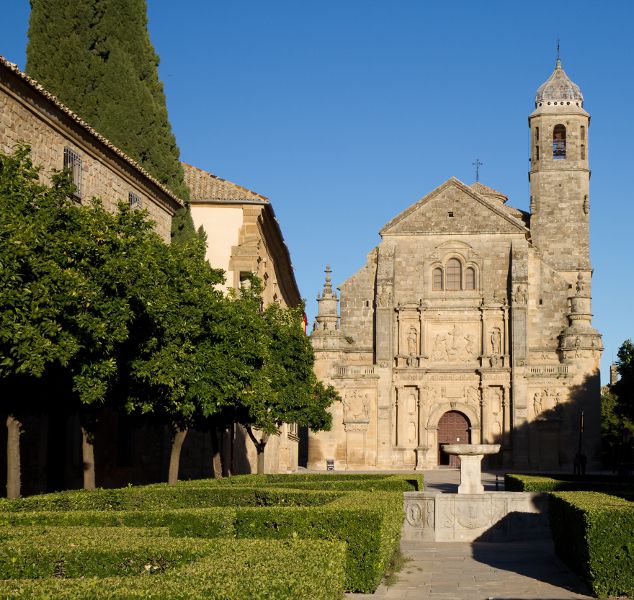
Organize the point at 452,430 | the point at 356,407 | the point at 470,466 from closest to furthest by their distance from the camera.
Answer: the point at 470,466
the point at 356,407
the point at 452,430

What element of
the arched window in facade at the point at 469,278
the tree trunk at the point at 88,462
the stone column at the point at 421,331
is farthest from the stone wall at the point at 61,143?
the arched window in facade at the point at 469,278

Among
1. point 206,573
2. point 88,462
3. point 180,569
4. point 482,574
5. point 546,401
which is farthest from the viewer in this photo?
point 546,401

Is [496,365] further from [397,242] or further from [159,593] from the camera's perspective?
[159,593]

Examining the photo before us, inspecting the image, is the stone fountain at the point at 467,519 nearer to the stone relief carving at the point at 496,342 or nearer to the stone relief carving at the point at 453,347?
the stone relief carving at the point at 496,342

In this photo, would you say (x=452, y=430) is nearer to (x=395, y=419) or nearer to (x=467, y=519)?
(x=395, y=419)

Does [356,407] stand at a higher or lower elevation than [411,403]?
lower

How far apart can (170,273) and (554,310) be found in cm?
4257

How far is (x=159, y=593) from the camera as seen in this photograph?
813cm

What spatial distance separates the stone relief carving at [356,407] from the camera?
63.1m

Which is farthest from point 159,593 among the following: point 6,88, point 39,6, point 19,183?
point 39,6

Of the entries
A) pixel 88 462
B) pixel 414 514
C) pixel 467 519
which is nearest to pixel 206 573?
pixel 88 462

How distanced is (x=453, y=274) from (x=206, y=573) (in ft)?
186

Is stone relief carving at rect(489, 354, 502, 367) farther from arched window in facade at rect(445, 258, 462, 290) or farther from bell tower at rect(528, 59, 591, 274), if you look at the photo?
bell tower at rect(528, 59, 591, 274)

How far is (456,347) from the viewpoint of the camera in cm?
6406
